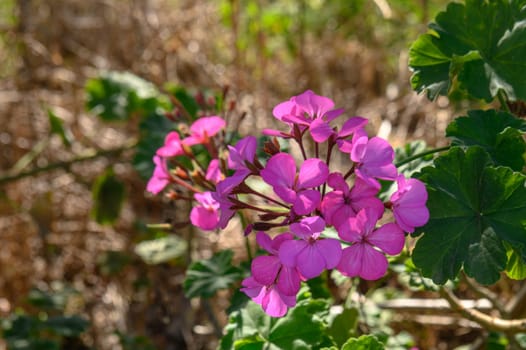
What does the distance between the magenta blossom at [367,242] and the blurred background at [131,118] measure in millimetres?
979

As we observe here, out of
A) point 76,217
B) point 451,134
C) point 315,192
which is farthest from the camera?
point 76,217

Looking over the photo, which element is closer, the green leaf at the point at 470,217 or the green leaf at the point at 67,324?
the green leaf at the point at 470,217

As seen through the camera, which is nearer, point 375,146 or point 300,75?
point 375,146

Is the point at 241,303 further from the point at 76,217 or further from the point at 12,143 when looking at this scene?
the point at 12,143

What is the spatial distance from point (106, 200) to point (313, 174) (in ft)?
5.27

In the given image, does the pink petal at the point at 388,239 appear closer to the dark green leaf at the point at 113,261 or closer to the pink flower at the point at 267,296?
the pink flower at the point at 267,296

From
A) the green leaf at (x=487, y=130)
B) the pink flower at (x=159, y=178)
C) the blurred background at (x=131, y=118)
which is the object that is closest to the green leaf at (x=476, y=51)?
the green leaf at (x=487, y=130)

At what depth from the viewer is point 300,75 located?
3.49m

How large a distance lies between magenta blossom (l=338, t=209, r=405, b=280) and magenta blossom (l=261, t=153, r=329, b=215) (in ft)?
0.21

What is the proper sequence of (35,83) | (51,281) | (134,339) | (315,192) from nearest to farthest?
(315,192) → (134,339) → (51,281) → (35,83)

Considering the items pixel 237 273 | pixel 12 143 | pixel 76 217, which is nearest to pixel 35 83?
pixel 12 143

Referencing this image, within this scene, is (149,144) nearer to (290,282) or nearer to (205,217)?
(205,217)

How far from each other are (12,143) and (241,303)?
2.08 metres

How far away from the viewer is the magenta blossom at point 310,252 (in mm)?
1010
